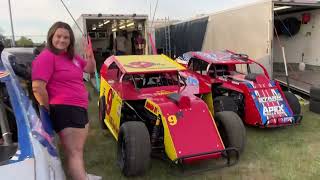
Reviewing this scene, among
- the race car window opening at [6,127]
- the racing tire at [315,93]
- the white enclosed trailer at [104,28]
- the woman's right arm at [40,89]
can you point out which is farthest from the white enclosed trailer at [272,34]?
the race car window opening at [6,127]

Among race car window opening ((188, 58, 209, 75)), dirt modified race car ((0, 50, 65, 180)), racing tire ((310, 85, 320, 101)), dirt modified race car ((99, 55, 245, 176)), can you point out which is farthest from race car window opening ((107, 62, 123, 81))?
racing tire ((310, 85, 320, 101))

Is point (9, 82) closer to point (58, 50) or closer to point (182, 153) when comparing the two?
point (58, 50)

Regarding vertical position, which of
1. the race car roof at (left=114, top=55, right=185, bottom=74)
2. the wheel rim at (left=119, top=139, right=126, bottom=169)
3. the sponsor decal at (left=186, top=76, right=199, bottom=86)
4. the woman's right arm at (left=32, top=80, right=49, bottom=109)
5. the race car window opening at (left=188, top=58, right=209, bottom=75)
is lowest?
the wheel rim at (left=119, top=139, right=126, bottom=169)

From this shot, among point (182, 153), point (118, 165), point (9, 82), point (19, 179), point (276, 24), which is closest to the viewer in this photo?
point (19, 179)

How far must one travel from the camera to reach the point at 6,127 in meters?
2.81

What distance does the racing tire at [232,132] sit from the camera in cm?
470

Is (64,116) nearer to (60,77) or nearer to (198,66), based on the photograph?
(60,77)

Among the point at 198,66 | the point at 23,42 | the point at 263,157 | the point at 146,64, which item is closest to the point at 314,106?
the point at 198,66

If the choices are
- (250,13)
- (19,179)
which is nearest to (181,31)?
(250,13)

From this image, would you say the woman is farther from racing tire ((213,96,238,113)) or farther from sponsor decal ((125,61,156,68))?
racing tire ((213,96,238,113))

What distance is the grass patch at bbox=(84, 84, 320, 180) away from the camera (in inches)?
175

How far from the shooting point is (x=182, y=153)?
4.11 m

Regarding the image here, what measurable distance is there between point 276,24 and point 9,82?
11158 mm

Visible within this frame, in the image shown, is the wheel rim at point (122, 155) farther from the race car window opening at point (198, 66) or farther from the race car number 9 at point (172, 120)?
the race car window opening at point (198, 66)
